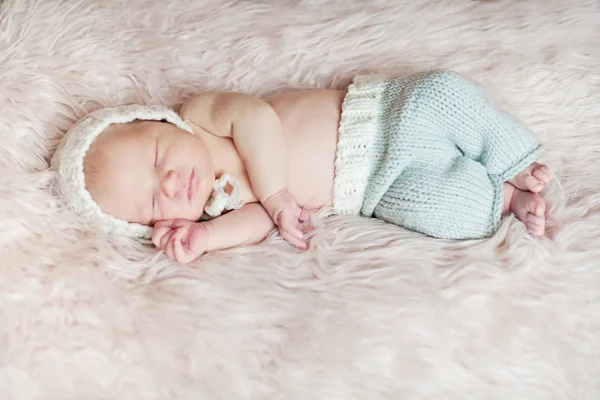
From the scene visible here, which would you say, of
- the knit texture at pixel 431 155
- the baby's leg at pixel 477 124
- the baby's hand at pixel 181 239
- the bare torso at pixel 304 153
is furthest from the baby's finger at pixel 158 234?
the baby's leg at pixel 477 124

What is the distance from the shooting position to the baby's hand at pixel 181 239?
1.05 m

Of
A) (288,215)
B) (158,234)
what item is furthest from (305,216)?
(158,234)

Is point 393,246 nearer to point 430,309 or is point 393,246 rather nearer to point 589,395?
point 430,309

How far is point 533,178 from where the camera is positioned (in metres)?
1.16

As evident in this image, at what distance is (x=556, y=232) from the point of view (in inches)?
43.2

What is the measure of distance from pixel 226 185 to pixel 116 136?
203mm

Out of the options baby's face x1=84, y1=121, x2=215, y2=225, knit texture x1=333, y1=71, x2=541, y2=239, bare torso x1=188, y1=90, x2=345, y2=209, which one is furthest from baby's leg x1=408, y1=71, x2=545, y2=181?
baby's face x1=84, y1=121, x2=215, y2=225

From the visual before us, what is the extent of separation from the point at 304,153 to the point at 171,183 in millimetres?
256

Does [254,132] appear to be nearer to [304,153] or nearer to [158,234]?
[304,153]

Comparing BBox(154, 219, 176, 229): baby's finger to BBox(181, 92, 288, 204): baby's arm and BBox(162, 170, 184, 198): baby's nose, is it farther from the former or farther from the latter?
BBox(181, 92, 288, 204): baby's arm

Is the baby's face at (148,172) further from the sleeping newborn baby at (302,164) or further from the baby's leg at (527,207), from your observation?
the baby's leg at (527,207)

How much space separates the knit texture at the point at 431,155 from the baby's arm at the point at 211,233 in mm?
148

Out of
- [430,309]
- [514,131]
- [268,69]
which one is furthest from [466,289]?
[268,69]

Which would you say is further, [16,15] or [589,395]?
[16,15]
